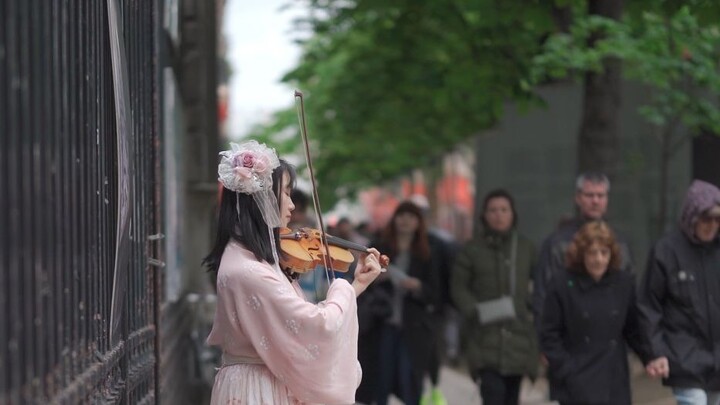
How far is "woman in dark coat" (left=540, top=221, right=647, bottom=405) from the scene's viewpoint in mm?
9094

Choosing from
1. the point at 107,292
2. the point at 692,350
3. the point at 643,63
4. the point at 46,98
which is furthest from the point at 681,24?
the point at 46,98

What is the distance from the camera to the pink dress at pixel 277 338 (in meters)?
5.59

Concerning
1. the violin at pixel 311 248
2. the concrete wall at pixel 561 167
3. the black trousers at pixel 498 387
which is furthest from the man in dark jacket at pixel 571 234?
the concrete wall at pixel 561 167

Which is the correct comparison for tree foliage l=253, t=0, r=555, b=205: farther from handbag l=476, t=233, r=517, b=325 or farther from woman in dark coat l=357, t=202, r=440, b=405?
handbag l=476, t=233, r=517, b=325

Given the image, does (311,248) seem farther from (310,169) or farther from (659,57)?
(659,57)

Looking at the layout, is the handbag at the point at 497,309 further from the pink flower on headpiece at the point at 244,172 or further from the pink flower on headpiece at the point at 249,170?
the pink flower on headpiece at the point at 244,172

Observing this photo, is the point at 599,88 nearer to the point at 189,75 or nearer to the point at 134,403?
the point at 189,75

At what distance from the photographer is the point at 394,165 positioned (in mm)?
29781

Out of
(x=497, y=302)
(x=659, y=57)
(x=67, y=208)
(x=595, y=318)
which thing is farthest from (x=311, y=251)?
(x=659, y=57)

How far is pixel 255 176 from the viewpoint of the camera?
574cm

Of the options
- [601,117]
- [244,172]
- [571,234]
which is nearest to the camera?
[244,172]

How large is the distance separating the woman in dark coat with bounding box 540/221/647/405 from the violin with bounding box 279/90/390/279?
3190 mm

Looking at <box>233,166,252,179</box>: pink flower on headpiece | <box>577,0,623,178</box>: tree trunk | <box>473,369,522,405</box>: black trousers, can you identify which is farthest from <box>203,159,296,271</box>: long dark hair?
<box>577,0,623,178</box>: tree trunk

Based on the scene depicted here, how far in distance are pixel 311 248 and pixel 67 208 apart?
189cm
